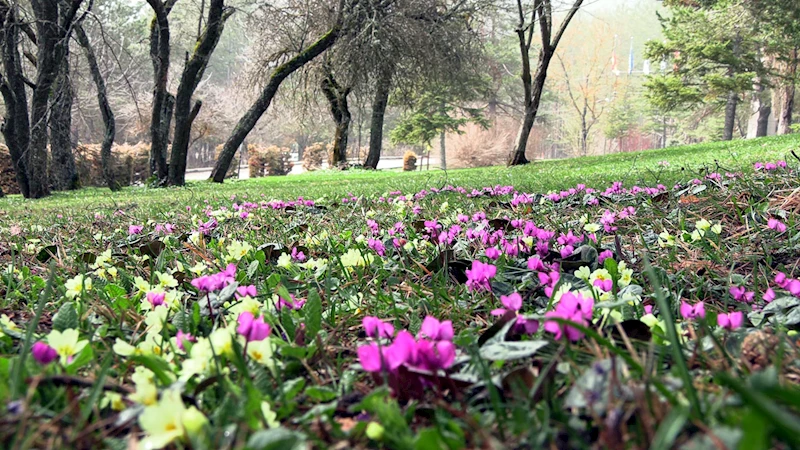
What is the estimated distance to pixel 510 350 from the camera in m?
0.72

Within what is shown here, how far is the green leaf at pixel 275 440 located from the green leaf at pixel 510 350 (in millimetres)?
292

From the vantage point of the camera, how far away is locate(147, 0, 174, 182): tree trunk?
12.9 metres

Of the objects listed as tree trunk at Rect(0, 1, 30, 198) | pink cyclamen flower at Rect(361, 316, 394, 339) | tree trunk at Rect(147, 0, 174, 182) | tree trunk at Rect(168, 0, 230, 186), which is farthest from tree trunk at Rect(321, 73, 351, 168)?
pink cyclamen flower at Rect(361, 316, 394, 339)

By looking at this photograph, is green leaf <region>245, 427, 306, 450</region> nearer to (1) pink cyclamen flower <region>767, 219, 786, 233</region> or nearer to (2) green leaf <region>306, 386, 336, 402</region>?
(2) green leaf <region>306, 386, 336, 402</region>

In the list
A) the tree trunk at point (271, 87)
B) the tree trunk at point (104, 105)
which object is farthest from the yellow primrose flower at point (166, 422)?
the tree trunk at point (271, 87)

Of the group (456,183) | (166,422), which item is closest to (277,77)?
(456,183)

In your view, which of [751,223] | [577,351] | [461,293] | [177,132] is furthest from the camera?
[177,132]

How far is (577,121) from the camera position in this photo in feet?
173

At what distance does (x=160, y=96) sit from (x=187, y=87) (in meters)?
0.84

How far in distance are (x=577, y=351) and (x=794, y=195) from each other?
2.16 m

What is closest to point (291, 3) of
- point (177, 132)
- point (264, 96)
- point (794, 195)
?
point (264, 96)

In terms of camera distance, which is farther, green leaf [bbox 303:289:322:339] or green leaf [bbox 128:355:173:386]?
green leaf [bbox 303:289:322:339]

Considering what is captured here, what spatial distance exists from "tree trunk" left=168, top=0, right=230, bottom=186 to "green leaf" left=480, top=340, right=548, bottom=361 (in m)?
14.1

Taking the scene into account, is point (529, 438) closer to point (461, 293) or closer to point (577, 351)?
point (577, 351)
